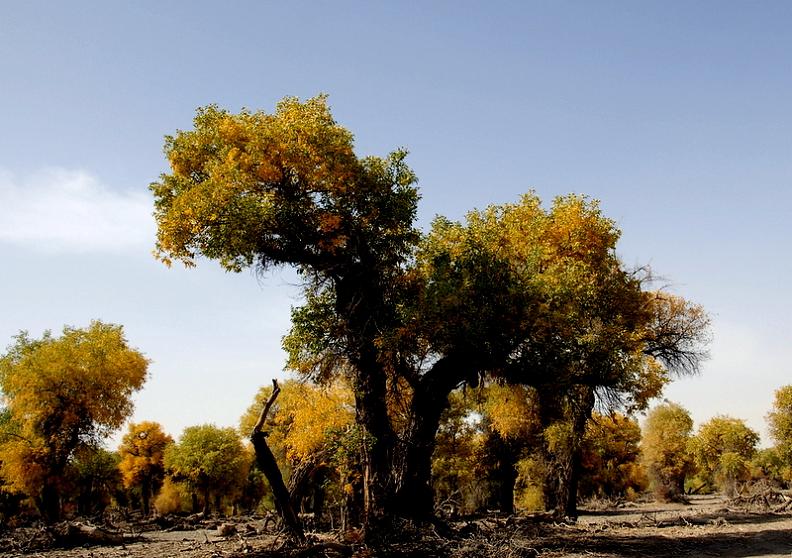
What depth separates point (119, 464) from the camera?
203ft

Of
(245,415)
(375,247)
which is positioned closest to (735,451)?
(245,415)

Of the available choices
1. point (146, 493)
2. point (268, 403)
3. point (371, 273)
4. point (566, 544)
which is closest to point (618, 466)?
point (566, 544)

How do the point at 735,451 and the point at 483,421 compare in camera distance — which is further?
the point at 735,451

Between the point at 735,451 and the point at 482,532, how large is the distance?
181 feet

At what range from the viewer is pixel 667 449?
2290 inches

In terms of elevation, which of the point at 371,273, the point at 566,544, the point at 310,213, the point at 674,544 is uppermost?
the point at 310,213

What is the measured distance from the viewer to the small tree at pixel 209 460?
5366cm

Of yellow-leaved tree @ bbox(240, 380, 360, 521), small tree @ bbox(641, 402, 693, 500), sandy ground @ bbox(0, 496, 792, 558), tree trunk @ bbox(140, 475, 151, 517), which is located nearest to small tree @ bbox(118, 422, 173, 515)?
tree trunk @ bbox(140, 475, 151, 517)

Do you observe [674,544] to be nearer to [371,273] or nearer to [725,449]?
[371,273]

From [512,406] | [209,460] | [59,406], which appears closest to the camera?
[512,406]

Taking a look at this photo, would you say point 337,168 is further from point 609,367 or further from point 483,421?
point 483,421

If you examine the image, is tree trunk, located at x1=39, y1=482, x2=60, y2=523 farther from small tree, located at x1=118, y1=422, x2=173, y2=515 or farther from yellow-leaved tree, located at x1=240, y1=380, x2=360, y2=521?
small tree, located at x1=118, y1=422, x2=173, y2=515

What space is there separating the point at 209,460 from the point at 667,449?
45.0m

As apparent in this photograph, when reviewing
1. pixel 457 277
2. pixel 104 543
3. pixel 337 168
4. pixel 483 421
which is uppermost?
pixel 337 168
